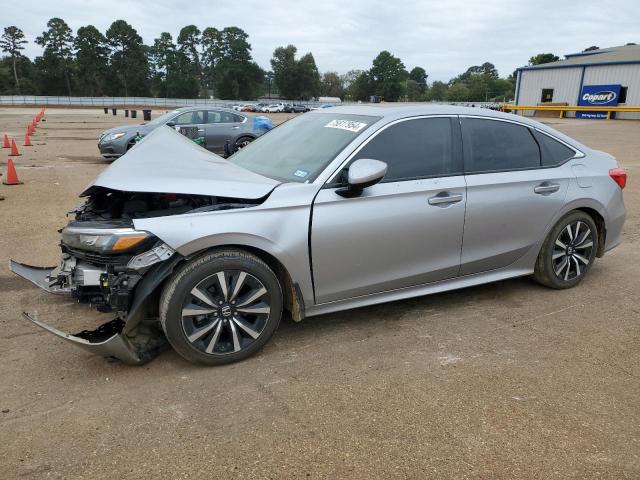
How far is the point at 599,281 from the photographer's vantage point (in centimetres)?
492

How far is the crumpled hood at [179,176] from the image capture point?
3180 mm

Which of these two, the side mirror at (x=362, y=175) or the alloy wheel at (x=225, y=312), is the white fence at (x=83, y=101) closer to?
the side mirror at (x=362, y=175)

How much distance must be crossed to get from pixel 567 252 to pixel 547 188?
0.70m

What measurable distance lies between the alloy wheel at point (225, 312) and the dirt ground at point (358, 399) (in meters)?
0.18

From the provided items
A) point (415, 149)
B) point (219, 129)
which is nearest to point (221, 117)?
point (219, 129)

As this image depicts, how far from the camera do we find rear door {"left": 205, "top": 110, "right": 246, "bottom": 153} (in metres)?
13.3

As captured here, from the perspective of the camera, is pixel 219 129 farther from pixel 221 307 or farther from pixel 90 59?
pixel 90 59

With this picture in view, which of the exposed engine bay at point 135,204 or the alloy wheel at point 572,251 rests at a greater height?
the exposed engine bay at point 135,204

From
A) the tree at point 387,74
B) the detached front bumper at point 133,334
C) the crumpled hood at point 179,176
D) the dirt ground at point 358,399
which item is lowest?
the dirt ground at point 358,399

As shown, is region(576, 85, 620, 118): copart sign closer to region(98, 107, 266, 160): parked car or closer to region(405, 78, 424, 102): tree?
region(98, 107, 266, 160): parked car

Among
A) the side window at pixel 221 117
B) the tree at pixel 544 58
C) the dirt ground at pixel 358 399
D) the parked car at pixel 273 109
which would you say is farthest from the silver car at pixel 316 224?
the tree at pixel 544 58

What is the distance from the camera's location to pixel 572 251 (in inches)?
181

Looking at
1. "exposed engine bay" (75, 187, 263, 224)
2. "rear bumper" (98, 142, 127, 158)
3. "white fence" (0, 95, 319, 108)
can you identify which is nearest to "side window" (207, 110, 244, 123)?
"rear bumper" (98, 142, 127, 158)

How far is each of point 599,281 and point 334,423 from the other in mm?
3499
